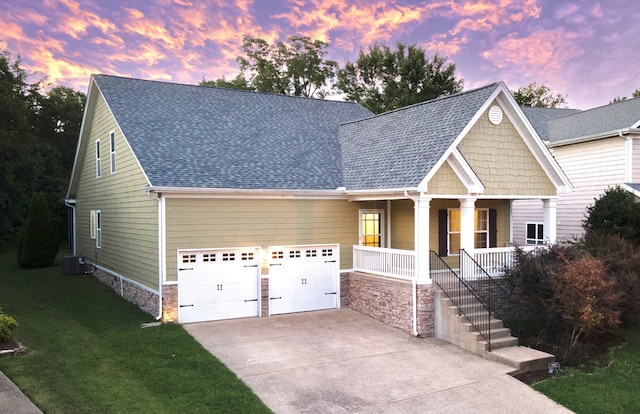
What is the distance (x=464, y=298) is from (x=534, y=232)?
12.3m

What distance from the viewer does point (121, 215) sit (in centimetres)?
1703

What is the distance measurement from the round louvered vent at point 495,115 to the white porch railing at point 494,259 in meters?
3.82

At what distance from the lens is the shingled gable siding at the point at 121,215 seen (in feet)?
46.9

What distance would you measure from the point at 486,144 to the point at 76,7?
15.7m

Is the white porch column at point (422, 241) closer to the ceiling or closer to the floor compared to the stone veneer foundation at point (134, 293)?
closer to the ceiling

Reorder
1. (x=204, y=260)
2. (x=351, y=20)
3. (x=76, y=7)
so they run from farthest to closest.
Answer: (x=351, y=20) < (x=76, y=7) < (x=204, y=260)

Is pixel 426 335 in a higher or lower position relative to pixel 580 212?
lower

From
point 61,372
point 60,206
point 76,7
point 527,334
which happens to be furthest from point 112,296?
point 60,206

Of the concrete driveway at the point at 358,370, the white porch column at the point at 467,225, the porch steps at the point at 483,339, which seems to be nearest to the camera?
the concrete driveway at the point at 358,370

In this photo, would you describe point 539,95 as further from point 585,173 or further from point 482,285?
point 482,285

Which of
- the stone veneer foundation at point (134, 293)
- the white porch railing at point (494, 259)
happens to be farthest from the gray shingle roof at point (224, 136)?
the white porch railing at point (494, 259)

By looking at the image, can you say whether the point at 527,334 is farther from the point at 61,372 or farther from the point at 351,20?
the point at 351,20

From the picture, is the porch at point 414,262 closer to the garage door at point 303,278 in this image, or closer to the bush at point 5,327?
the garage door at point 303,278

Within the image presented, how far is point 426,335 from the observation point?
12.7 metres
